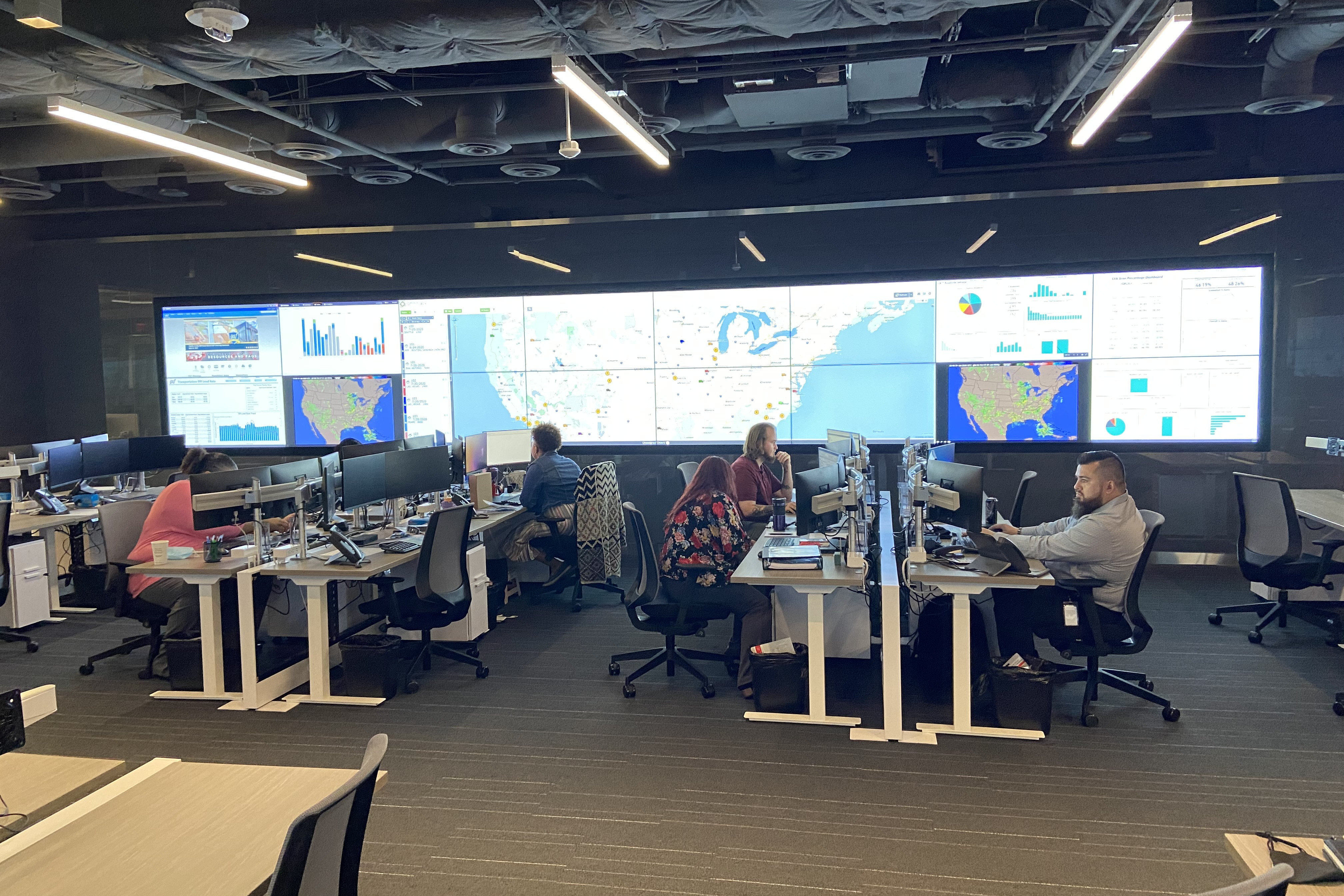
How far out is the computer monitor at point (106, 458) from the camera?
712 centimetres

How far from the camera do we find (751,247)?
7633mm

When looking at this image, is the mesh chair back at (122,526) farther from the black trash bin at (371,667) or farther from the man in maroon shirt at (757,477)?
the man in maroon shirt at (757,477)

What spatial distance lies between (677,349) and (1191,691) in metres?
4.77

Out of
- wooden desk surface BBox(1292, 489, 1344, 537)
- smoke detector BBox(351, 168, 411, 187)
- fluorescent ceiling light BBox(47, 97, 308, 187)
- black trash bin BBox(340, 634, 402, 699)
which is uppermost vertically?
smoke detector BBox(351, 168, 411, 187)

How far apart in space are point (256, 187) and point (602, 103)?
415 cm

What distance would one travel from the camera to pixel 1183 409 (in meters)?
7.06

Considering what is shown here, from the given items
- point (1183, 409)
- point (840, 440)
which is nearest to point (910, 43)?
point (840, 440)

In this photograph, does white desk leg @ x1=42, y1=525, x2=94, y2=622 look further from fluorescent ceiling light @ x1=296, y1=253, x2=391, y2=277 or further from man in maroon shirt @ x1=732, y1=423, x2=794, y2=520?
man in maroon shirt @ x1=732, y1=423, x2=794, y2=520

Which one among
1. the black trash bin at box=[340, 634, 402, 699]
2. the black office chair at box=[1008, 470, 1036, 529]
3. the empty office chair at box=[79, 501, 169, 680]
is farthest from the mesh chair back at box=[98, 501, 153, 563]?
the black office chair at box=[1008, 470, 1036, 529]

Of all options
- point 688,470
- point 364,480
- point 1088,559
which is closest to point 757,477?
point 688,470

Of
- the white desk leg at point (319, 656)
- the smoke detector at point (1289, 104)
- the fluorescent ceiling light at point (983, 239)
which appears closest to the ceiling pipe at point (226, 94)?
the white desk leg at point (319, 656)

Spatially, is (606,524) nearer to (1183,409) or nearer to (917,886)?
(917,886)

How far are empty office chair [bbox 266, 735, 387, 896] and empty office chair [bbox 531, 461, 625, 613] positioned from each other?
14.1ft

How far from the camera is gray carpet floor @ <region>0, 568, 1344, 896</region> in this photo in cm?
295
